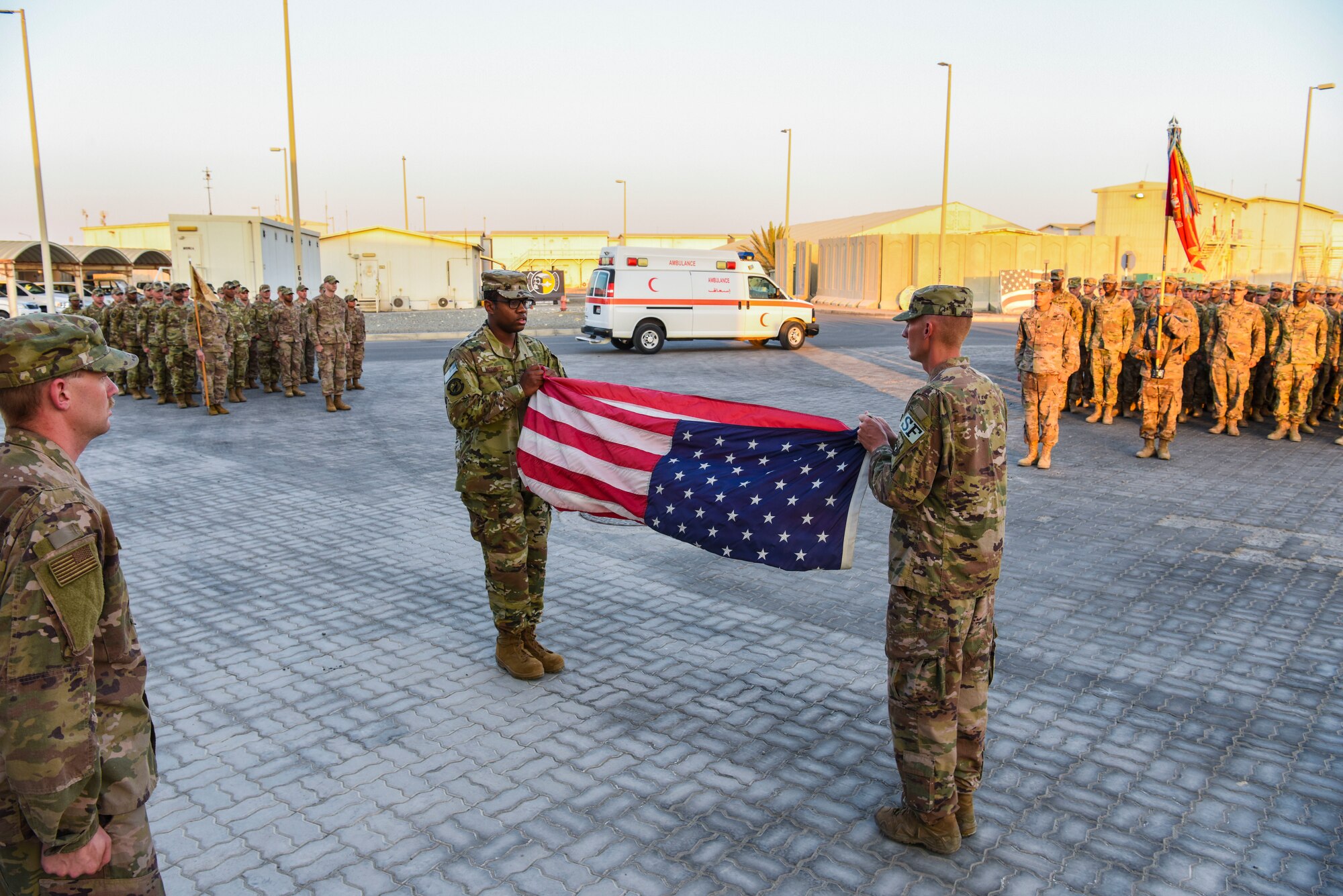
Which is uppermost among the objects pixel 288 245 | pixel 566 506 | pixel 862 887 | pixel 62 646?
pixel 288 245

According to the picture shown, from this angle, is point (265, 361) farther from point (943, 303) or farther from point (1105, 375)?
point (943, 303)

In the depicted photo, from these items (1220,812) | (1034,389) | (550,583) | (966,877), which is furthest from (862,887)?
(1034,389)

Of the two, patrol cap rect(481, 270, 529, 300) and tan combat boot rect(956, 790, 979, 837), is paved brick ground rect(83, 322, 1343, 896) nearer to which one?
tan combat boot rect(956, 790, 979, 837)

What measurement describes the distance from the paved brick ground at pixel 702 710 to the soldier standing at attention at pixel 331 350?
5.54m

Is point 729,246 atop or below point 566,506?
atop

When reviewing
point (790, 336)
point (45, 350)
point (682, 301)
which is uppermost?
point (682, 301)

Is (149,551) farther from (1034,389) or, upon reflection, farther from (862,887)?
(1034,389)

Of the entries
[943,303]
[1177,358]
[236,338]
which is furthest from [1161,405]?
[236,338]

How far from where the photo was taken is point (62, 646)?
2.02 meters

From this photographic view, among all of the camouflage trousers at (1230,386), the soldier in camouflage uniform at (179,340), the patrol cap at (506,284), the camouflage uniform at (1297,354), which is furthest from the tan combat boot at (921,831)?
the soldier in camouflage uniform at (179,340)

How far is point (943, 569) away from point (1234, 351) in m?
11.0

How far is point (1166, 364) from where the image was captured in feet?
34.8

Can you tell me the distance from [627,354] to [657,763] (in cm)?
1884

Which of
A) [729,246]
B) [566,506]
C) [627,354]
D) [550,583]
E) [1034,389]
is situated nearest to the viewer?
[566,506]
